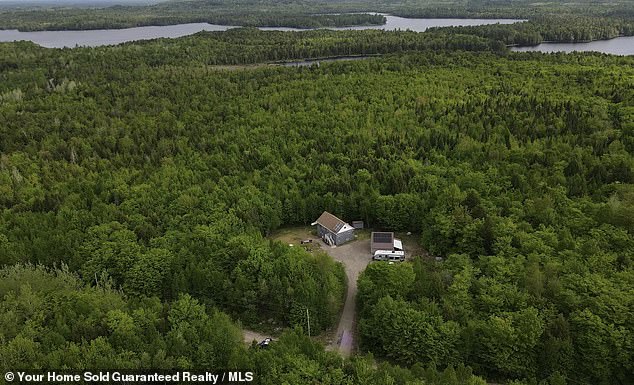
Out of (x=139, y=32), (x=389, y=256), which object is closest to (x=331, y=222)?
(x=389, y=256)

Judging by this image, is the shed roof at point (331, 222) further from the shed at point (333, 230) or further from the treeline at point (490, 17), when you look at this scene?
the treeline at point (490, 17)

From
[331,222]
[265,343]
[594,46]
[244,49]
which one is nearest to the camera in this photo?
[265,343]

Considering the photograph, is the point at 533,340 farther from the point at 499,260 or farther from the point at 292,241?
the point at 292,241

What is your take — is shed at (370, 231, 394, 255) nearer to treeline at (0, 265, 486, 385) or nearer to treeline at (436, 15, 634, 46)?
treeline at (0, 265, 486, 385)

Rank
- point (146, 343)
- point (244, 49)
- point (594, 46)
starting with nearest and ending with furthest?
point (146, 343) → point (244, 49) → point (594, 46)

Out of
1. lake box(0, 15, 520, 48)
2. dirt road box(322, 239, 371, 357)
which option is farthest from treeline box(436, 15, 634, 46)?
dirt road box(322, 239, 371, 357)

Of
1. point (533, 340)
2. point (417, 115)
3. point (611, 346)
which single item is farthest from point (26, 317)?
point (417, 115)

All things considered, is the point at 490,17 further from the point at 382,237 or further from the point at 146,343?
the point at 146,343
